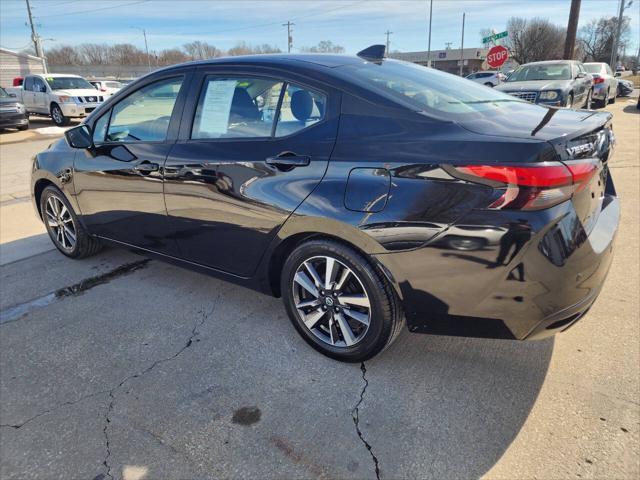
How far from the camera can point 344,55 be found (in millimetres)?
3182

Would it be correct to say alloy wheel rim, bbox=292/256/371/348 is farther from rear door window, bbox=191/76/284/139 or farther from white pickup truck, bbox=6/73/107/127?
white pickup truck, bbox=6/73/107/127

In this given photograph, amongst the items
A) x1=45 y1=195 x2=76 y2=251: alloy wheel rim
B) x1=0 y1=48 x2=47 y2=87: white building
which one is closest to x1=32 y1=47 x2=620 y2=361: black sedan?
x1=45 y1=195 x2=76 y2=251: alloy wheel rim

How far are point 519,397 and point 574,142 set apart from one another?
1.29 meters

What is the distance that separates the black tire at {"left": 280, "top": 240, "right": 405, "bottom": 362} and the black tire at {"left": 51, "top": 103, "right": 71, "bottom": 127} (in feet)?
59.6

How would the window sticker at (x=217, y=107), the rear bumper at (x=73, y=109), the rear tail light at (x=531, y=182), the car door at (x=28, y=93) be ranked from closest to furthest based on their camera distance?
the rear tail light at (x=531, y=182), the window sticker at (x=217, y=107), the rear bumper at (x=73, y=109), the car door at (x=28, y=93)

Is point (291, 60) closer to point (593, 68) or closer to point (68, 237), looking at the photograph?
point (68, 237)

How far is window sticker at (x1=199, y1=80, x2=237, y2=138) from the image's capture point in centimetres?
298

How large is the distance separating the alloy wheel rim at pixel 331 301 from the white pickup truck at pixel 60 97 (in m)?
16.8

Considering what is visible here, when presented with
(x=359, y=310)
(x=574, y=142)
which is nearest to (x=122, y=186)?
(x=359, y=310)

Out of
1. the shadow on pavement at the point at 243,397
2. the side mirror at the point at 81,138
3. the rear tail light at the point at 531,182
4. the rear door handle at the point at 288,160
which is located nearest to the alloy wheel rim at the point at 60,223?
the side mirror at the point at 81,138

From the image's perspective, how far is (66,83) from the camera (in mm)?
18188

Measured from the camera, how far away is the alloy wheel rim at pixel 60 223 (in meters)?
4.33

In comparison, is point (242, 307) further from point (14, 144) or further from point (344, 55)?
point (14, 144)

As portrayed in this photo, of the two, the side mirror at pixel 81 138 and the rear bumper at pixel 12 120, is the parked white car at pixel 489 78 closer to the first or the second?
the rear bumper at pixel 12 120
